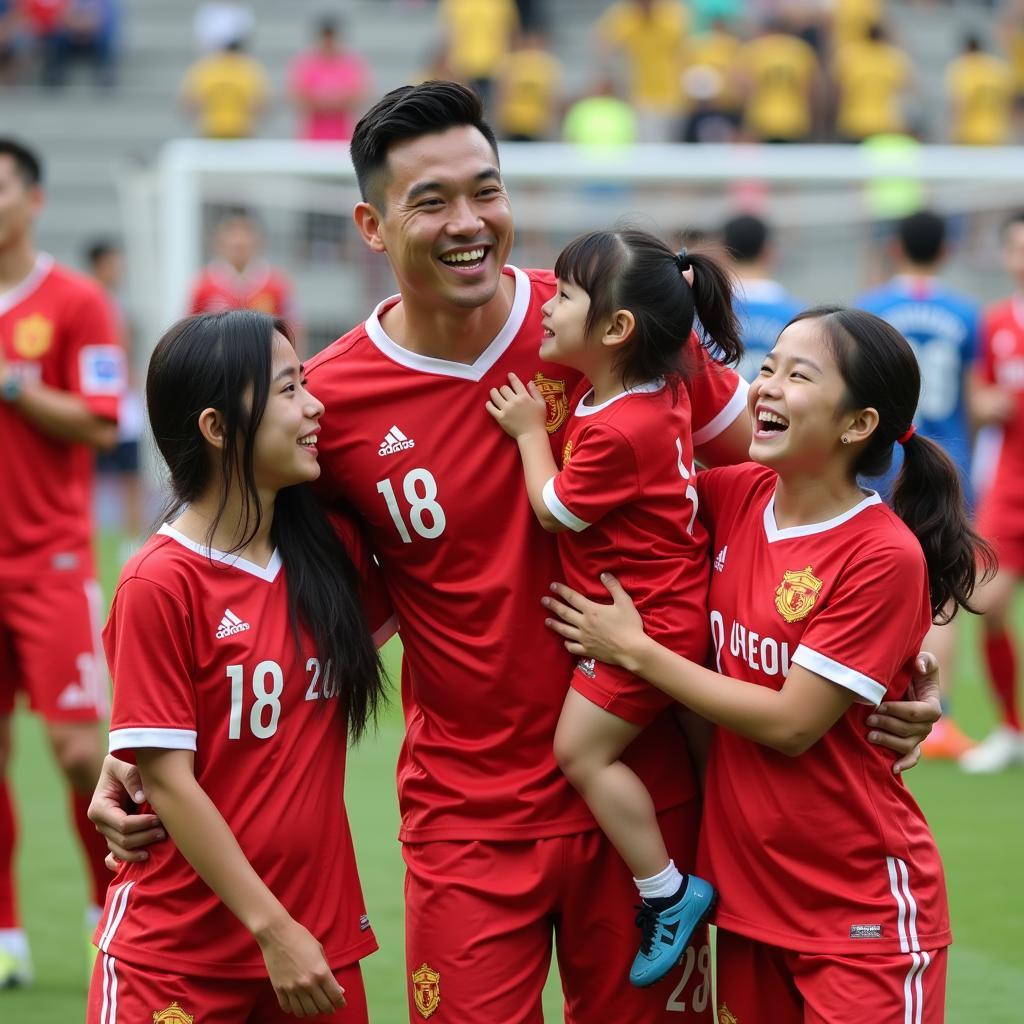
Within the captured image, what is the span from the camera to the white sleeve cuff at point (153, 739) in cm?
283

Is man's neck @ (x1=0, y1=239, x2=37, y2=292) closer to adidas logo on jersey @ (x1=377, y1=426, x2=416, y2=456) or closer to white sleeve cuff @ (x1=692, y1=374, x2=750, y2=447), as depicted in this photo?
adidas logo on jersey @ (x1=377, y1=426, x2=416, y2=456)

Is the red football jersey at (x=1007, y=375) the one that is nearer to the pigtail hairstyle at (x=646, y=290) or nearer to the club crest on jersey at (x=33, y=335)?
the club crest on jersey at (x=33, y=335)

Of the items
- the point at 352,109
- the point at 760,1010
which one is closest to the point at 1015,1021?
the point at 760,1010

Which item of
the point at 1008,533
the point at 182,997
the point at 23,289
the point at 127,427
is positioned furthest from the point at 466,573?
the point at 127,427

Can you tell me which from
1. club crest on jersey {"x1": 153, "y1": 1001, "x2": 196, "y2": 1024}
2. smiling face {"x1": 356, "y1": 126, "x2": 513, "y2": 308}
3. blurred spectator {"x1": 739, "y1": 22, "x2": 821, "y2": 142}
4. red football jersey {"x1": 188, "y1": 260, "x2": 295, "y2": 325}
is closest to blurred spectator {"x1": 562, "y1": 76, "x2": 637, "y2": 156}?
blurred spectator {"x1": 739, "y1": 22, "x2": 821, "y2": 142}

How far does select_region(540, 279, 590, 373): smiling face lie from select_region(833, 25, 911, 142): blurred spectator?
14.1 meters

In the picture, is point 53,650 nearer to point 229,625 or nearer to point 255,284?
point 229,625

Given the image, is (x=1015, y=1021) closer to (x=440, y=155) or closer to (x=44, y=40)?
(x=440, y=155)

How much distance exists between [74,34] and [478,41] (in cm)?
547

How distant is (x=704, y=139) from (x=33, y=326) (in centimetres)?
1139

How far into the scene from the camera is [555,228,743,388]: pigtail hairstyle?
312 centimetres

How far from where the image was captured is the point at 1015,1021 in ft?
14.8

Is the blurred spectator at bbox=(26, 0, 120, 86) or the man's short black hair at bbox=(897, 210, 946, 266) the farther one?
the blurred spectator at bbox=(26, 0, 120, 86)

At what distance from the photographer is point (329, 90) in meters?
16.6
